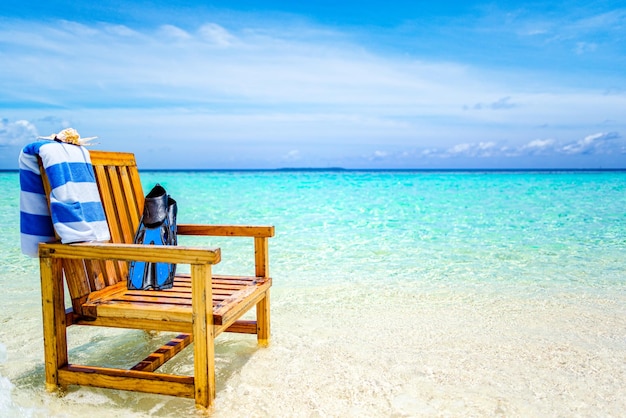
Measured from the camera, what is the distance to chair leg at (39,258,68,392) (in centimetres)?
260

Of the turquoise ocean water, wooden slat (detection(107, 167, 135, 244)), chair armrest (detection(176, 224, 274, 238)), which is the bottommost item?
the turquoise ocean water

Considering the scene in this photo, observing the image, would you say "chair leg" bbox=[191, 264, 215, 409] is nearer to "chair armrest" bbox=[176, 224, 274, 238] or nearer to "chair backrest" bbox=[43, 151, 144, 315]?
"chair backrest" bbox=[43, 151, 144, 315]

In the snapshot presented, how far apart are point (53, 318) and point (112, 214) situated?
2.26 feet

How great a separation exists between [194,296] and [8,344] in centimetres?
201

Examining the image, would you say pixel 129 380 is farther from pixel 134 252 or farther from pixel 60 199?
pixel 60 199

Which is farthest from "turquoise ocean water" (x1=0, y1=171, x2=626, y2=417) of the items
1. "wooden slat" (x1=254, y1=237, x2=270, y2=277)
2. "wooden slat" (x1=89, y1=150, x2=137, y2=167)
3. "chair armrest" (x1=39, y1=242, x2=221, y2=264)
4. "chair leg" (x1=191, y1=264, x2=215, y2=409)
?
"wooden slat" (x1=89, y1=150, x2=137, y2=167)

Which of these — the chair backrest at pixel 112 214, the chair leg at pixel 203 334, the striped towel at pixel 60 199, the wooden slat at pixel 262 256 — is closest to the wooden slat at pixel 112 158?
the chair backrest at pixel 112 214

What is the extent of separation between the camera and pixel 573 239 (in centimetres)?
890

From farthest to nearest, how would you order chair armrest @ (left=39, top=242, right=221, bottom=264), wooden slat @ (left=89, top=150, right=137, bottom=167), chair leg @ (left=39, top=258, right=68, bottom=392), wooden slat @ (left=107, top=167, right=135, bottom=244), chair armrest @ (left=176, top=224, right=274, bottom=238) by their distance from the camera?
chair armrest @ (left=176, top=224, right=274, bottom=238) < wooden slat @ (left=107, top=167, right=135, bottom=244) < wooden slat @ (left=89, top=150, right=137, bottom=167) < chair leg @ (left=39, top=258, right=68, bottom=392) < chair armrest @ (left=39, top=242, right=221, bottom=264)

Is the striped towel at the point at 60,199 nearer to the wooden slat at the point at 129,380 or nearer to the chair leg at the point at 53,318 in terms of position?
the chair leg at the point at 53,318

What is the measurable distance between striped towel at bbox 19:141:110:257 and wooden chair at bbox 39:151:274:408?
9 cm

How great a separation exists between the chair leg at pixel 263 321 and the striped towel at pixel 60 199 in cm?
111

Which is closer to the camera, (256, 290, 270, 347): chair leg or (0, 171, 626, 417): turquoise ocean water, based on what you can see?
(0, 171, 626, 417): turquoise ocean water

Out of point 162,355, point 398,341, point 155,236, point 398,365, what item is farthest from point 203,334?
point 398,341
